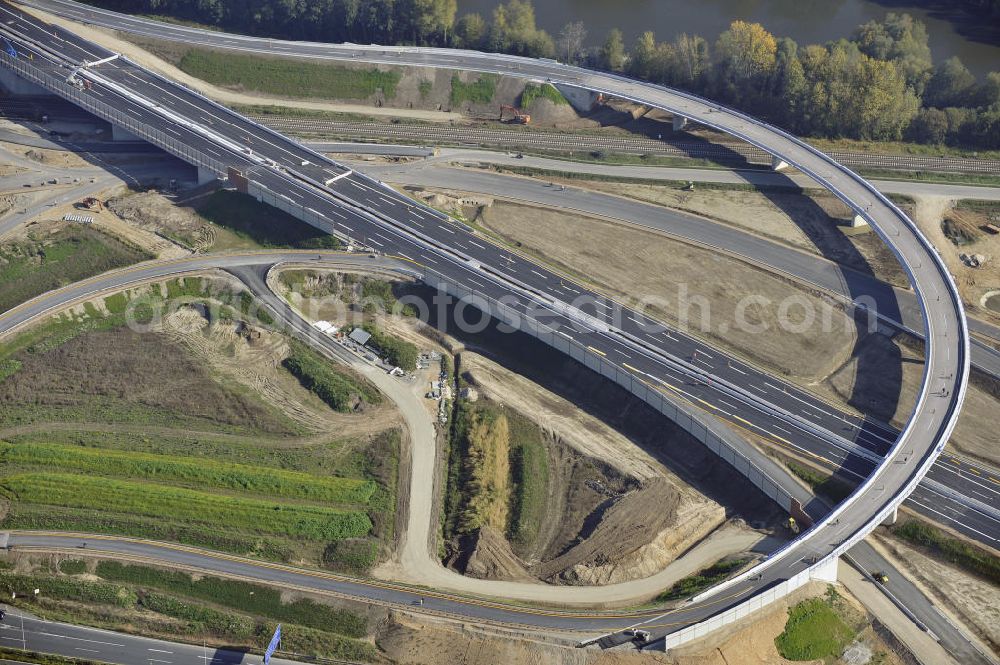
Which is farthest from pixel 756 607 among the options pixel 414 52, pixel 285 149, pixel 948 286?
pixel 414 52

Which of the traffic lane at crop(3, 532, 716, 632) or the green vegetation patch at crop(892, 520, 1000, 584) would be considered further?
the green vegetation patch at crop(892, 520, 1000, 584)

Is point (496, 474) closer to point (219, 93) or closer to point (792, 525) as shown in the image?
point (792, 525)

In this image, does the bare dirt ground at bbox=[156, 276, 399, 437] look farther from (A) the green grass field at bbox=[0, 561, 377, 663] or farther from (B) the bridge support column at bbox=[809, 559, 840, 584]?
(B) the bridge support column at bbox=[809, 559, 840, 584]

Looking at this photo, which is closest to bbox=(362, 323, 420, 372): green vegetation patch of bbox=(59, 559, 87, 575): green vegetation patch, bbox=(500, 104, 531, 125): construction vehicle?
bbox=(59, 559, 87, 575): green vegetation patch

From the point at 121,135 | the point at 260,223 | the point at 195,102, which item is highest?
the point at 195,102

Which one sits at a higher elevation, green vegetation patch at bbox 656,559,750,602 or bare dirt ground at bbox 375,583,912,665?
green vegetation patch at bbox 656,559,750,602

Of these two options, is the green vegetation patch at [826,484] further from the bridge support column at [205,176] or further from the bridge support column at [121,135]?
the bridge support column at [121,135]

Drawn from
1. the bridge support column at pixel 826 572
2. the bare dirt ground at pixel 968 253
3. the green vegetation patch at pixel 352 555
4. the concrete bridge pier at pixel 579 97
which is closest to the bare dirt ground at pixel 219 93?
the concrete bridge pier at pixel 579 97

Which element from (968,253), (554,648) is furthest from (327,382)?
(968,253)
